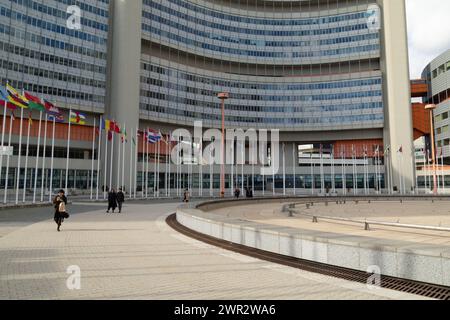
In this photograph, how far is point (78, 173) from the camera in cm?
6272

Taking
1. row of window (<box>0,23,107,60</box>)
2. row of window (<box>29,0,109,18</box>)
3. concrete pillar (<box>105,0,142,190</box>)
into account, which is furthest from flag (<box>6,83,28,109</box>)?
row of window (<box>29,0,109,18</box>)

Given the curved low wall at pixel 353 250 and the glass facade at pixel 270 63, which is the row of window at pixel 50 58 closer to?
the glass facade at pixel 270 63

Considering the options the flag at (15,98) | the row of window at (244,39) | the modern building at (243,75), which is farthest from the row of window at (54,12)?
the flag at (15,98)

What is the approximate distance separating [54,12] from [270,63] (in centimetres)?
4870

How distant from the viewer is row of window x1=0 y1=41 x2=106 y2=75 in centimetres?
5575

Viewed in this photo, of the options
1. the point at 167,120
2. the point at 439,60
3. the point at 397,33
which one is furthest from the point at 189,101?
the point at 439,60

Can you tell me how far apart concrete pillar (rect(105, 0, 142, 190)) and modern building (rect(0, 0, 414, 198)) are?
20 cm

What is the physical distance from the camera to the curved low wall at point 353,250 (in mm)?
6445

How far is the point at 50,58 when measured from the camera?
60.4m

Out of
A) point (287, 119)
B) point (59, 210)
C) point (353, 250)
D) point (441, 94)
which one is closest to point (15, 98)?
point (59, 210)

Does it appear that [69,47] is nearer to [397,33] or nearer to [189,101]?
[189,101]

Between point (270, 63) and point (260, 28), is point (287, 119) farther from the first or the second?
point (260, 28)

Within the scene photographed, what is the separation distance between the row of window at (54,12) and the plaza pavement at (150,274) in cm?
5921

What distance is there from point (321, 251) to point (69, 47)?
65602 mm
